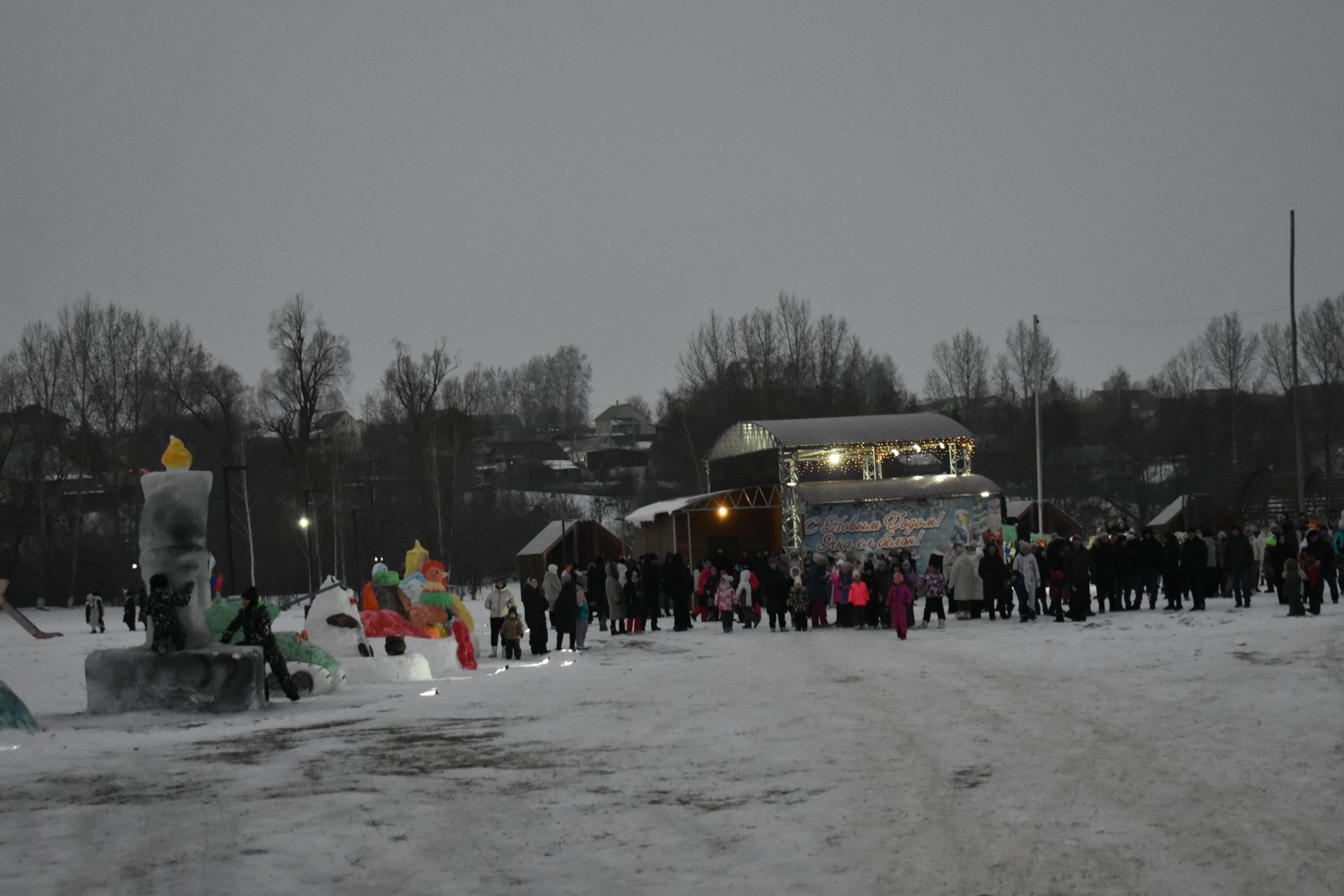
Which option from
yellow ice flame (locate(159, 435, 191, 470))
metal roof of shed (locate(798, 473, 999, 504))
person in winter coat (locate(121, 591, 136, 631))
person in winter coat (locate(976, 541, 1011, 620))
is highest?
yellow ice flame (locate(159, 435, 191, 470))

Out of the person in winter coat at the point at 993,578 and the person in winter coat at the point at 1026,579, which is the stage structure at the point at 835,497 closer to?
the person in winter coat at the point at 993,578

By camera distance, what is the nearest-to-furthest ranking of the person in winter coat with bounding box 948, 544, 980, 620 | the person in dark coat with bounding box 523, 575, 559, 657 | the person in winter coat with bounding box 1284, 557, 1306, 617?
the person in winter coat with bounding box 1284, 557, 1306, 617, the person in dark coat with bounding box 523, 575, 559, 657, the person in winter coat with bounding box 948, 544, 980, 620

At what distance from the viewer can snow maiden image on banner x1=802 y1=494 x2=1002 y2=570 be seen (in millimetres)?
37531

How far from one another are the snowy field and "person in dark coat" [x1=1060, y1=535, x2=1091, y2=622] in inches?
278

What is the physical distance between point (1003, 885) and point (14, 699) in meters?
9.18

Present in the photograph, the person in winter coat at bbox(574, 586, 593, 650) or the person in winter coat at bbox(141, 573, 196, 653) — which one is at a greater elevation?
the person in winter coat at bbox(141, 573, 196, 653)

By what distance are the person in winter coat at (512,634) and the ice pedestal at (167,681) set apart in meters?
7.99

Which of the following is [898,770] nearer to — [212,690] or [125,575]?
[212,690]

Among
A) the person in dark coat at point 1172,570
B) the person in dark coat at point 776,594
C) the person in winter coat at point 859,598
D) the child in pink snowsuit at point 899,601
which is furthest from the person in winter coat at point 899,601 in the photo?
the person in dark coat at point 1172,570

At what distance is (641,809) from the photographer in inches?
332

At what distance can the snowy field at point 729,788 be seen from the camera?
6840 millimetres

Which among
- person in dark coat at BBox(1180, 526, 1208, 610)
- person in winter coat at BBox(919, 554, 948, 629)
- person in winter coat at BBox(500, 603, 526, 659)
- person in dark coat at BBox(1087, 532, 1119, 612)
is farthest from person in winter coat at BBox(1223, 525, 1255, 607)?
person in winter coat at BBox(500, 603, 526, 659)

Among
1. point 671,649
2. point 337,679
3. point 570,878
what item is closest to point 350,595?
point 337,679

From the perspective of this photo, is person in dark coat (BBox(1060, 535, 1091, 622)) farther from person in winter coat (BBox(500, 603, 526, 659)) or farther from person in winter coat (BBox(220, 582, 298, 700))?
person in winter coat (BBox(220, 582, 298, 700))
